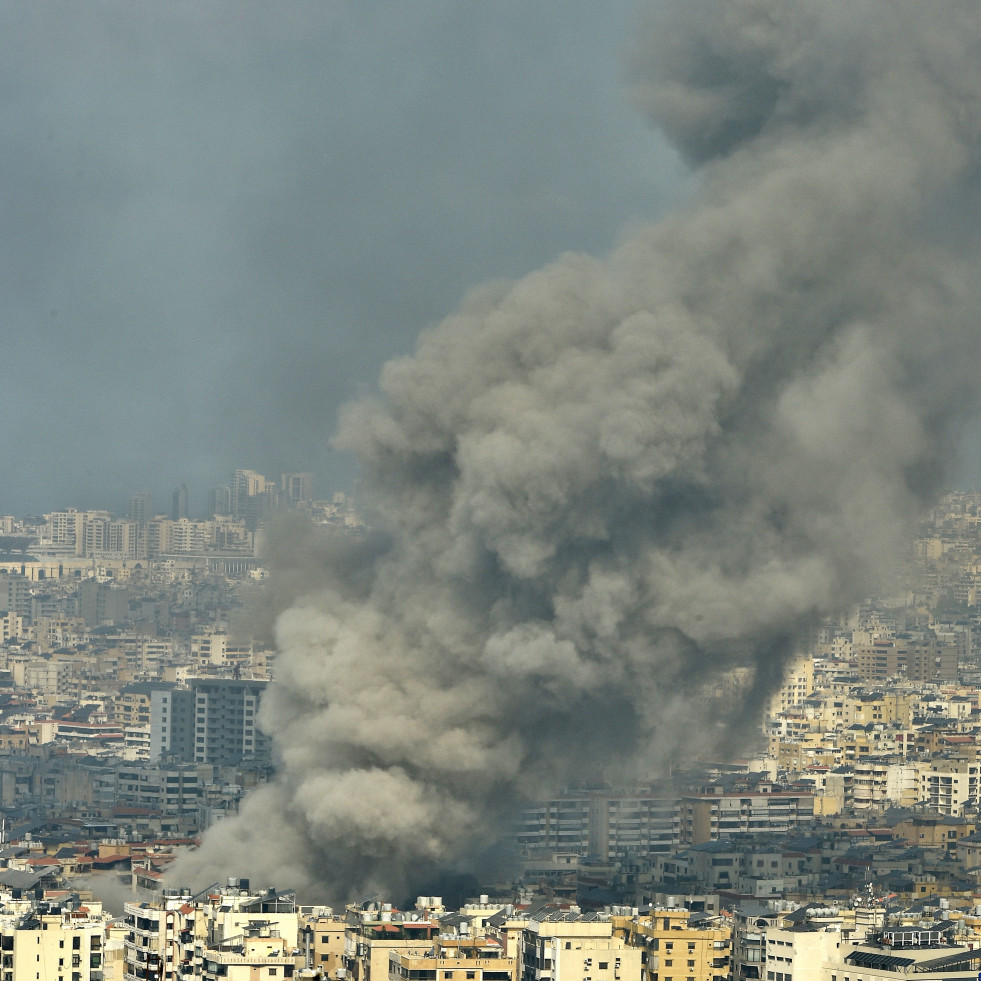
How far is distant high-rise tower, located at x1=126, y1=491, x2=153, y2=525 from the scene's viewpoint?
101250 millimetres

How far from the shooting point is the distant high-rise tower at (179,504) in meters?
96.9

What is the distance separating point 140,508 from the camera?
342 ft

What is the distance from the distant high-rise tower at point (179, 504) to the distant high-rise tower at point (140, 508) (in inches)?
37.6

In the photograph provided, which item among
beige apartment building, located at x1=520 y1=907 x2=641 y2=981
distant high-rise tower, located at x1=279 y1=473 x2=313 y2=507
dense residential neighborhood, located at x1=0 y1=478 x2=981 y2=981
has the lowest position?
beige apartment building, located at x1=520 y1=907 x2=641 y2=981

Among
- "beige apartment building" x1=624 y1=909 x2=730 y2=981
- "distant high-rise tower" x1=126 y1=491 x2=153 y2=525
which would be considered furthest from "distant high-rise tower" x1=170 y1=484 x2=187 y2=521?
"beige apartment building" x1=624 y1=909 x2=730 y2=981

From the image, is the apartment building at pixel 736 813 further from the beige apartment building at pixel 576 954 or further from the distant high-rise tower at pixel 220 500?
the distant high-rise tower at pixel 220 500

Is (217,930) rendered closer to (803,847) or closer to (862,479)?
(862,479)

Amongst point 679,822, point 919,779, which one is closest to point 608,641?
point 679,822

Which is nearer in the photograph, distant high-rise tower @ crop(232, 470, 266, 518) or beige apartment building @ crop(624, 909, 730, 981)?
beige apartment building @ crop(624, 909, 730, 981)

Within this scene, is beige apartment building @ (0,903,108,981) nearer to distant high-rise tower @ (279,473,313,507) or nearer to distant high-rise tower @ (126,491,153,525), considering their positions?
distant high-rise tower @ (279,473,313,507)

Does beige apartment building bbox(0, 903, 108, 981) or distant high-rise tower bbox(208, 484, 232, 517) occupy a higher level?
distant high-rise tower bbox(208, 484, 232, 517)

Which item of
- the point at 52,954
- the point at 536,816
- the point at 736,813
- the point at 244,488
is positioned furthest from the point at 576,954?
the point at 244,488

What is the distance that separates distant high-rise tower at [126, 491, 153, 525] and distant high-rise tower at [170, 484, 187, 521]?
0.96 m

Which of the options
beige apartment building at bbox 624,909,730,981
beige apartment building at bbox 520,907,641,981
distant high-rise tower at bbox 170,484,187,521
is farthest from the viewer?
distant high-rise tower at bbox 170,484,187,521
